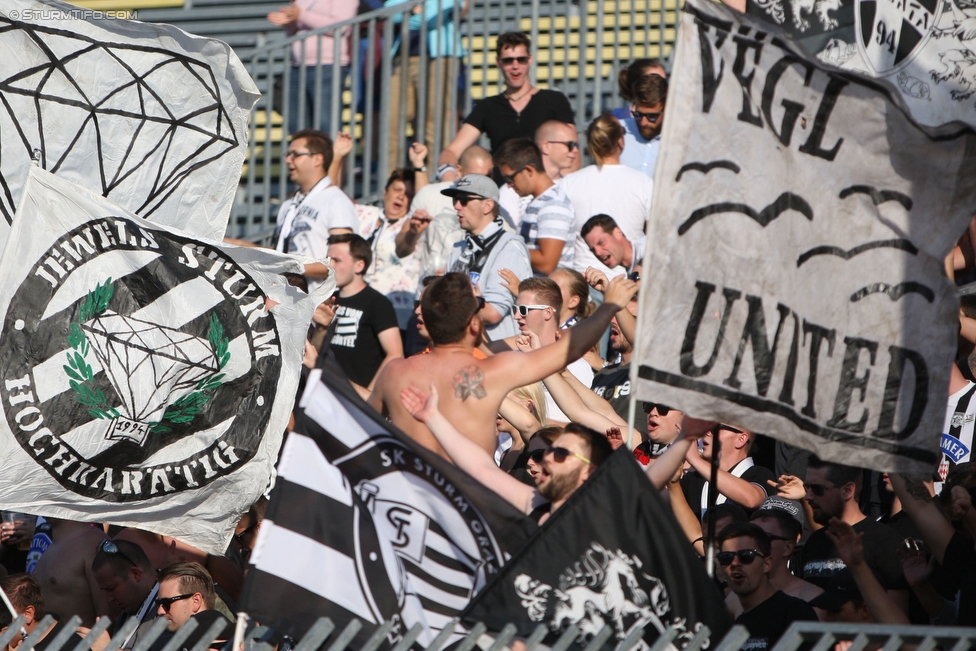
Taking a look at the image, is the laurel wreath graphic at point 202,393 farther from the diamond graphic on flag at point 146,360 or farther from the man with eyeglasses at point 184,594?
the man with eyeglasses at point 184,594

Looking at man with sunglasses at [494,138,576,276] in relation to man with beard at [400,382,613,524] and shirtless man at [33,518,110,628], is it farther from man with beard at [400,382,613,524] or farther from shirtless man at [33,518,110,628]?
man with beard at [400,382,613,524]

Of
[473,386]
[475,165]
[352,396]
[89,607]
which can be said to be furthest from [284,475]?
[475,165]

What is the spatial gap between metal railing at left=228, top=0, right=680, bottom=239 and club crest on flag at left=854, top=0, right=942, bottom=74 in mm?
6842

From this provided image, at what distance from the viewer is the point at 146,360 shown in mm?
6473

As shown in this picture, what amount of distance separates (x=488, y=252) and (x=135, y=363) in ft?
8.21

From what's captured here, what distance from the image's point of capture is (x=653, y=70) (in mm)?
10133

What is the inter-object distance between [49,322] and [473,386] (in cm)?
207

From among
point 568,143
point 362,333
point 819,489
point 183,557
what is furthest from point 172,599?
point 568,143

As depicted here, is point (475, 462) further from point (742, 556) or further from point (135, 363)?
point (135, 363)

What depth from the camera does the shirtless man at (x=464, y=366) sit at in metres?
5.33

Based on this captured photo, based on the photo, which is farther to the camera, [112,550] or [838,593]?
[112,550]

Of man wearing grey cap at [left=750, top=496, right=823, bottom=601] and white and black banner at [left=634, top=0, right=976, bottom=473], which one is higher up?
white and black banner at [left=634, top=0, right=976, bottom=473]

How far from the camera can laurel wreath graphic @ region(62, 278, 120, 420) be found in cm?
634

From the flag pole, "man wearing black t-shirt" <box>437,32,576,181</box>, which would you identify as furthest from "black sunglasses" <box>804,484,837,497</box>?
"man wearing black t-shirt" <box>437,32,576,181</box>
